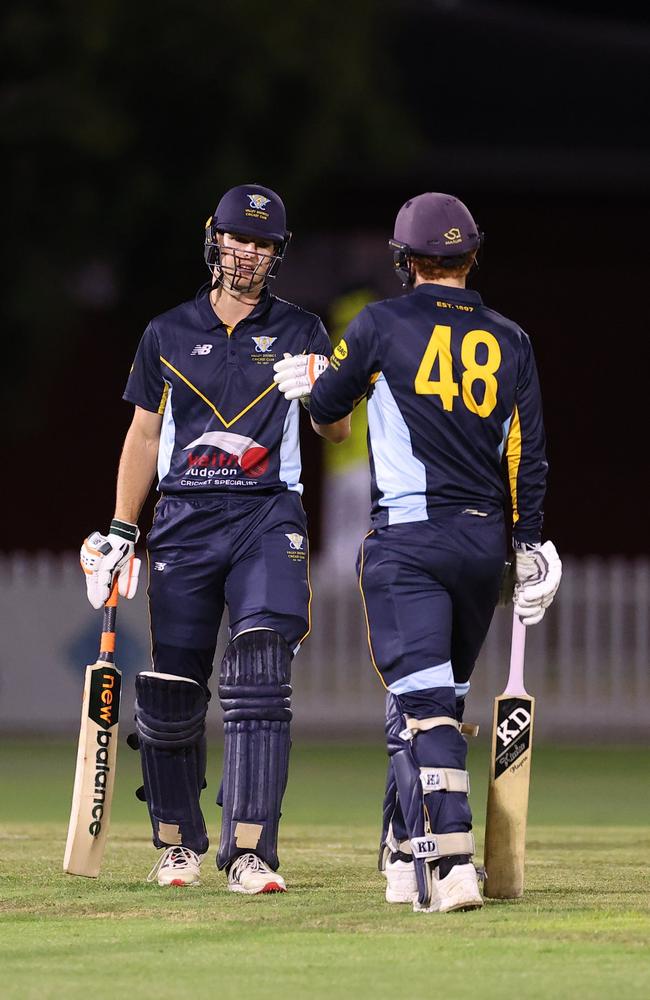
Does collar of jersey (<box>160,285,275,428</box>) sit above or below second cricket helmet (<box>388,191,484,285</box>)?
below

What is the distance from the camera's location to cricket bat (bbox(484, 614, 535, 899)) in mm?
7133

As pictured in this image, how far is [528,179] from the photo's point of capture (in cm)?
2602

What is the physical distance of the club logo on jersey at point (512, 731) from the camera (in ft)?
23.7

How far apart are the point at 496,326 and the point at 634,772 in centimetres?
764

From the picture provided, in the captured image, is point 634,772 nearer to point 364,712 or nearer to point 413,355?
point 364,712

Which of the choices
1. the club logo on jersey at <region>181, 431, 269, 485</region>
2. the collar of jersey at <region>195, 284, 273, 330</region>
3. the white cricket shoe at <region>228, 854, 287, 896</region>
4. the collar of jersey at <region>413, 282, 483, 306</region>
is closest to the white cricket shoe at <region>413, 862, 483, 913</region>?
the white cricket shoe at <region>228, 854, 287, 896</region>

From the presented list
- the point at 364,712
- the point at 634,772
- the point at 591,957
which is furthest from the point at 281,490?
the point at 364,712

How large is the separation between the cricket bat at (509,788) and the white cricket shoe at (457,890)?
354mm

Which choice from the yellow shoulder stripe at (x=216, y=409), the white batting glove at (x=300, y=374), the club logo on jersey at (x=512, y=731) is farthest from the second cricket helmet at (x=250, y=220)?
the club logo on jersey at (x=512, y=731)

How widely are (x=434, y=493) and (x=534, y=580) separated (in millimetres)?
463

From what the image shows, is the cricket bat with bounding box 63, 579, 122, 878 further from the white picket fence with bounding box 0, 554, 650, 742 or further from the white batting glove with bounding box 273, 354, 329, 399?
the white picket fence with bounding box 0, 554, 650, 742

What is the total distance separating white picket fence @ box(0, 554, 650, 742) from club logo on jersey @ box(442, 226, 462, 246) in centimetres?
990

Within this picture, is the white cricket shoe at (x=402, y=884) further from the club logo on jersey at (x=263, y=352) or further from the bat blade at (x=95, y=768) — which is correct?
the club logo on jersey at (x=263, y=352)

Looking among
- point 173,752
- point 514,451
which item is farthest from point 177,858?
point 514,451
